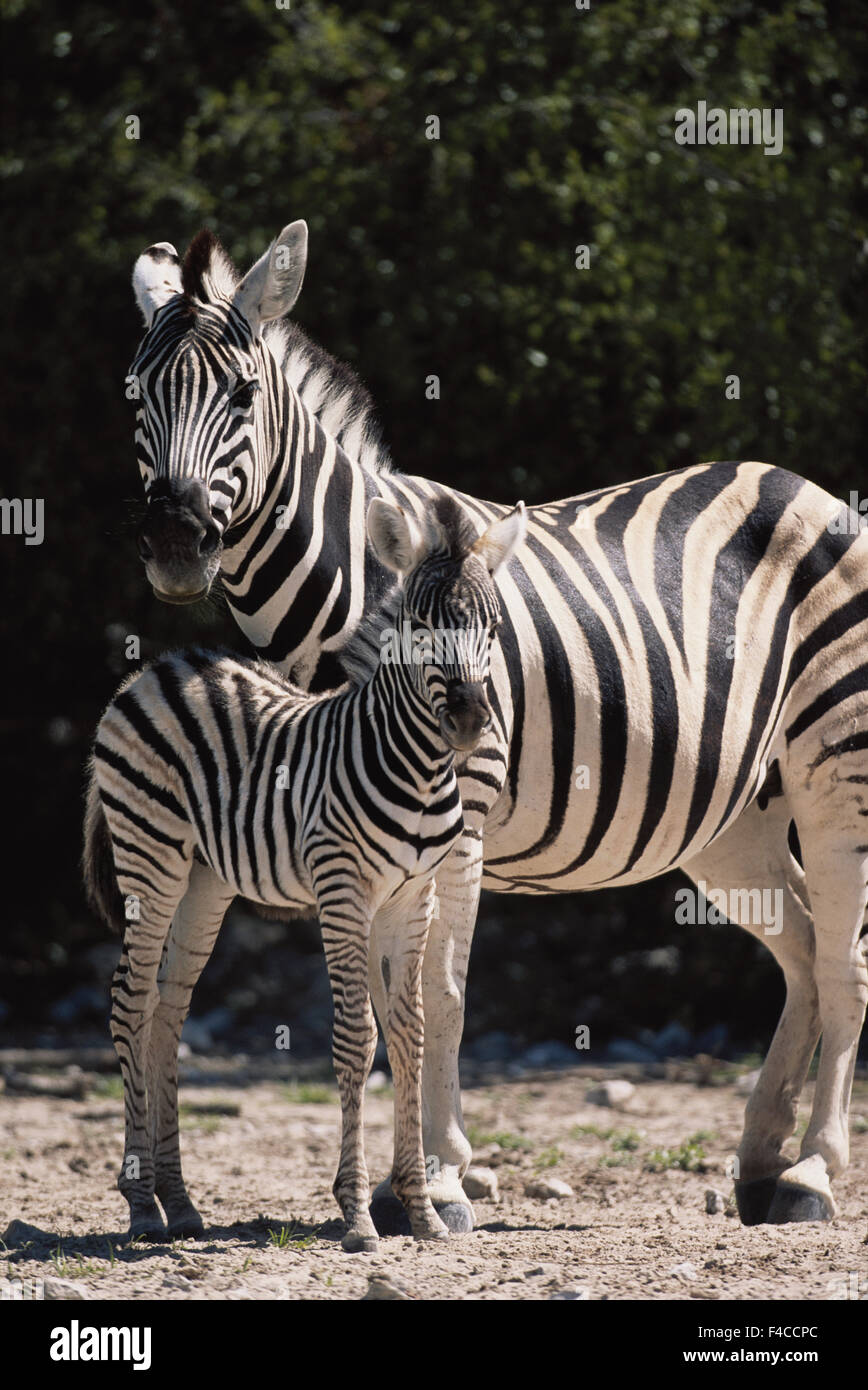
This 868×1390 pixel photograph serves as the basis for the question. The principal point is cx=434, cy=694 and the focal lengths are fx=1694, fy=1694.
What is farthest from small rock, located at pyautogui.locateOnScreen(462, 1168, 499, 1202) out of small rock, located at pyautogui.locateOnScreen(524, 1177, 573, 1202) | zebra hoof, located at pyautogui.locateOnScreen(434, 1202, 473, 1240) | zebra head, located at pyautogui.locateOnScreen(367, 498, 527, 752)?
zebra head, located at pyautogui.locateOnScreen(367, 498, 527, 752)

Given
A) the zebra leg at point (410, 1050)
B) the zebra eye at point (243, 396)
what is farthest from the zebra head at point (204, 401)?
the zebra leg at point (410, 1050)

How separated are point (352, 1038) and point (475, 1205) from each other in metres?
1.71

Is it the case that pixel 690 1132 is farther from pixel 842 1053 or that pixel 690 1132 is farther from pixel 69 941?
pixel 69 941

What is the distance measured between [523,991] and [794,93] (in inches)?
228

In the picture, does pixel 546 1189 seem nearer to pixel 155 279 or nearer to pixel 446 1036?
pixel 446 1036

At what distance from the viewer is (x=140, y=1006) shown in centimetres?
562

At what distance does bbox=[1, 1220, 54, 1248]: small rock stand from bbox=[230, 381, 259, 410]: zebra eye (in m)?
2.80

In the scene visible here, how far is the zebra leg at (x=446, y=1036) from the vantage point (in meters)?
5.54

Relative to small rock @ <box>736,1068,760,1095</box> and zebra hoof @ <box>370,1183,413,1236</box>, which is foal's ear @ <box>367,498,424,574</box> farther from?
small rock @ <box>736,1068,760,1095</box>

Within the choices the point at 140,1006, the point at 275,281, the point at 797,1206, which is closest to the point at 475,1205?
the point at 797,1206

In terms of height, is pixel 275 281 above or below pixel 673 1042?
above

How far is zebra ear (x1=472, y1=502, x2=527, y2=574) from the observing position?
198 inches

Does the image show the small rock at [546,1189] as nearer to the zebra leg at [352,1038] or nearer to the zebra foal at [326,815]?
the zebra foal at [326,815]

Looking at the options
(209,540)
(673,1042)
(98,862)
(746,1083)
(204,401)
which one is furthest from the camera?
(673,1042)
